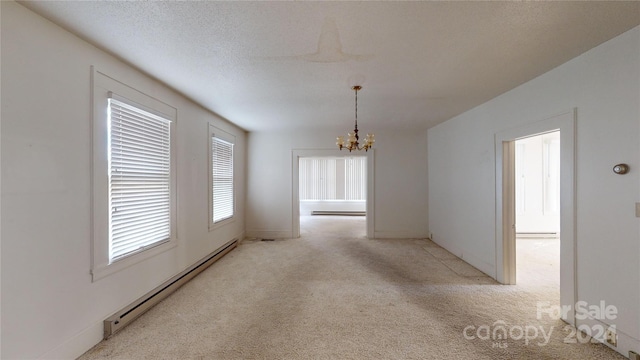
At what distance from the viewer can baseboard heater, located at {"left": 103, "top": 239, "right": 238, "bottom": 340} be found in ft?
7.27

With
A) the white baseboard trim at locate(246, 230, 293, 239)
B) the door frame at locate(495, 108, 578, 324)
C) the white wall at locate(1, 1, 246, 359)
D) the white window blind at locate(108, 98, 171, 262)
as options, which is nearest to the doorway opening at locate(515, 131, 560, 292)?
the door frame at locate(495, 108, 578, 324)

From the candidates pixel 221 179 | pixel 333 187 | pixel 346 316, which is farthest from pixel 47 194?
pixel 333 187

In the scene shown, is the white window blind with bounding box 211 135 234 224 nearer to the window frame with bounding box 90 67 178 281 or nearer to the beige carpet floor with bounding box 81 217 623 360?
the beige carpet floor with bounding box 81 217 623 360

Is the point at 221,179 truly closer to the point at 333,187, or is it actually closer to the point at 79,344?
the point at 79,344

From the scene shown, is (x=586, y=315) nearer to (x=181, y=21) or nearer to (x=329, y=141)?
(x=181, y=21)

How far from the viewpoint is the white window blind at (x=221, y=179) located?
A: 173 inches

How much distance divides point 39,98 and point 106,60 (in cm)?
71

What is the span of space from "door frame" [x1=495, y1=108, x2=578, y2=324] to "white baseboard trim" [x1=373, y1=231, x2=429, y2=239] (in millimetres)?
2433

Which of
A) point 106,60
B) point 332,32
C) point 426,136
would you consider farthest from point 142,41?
point 426,136

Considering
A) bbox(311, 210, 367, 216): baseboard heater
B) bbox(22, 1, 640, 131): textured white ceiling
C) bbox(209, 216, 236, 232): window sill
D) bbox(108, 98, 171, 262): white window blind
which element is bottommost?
bbox(311, 210, 367, 216): baseboard heater

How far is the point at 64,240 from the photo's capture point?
1.87m

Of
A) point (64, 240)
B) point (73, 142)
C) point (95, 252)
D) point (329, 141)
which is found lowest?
point (95, 252)

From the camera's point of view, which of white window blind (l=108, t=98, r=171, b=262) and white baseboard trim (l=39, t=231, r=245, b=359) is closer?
white baseboard trim (l=39, t=231, r=245, b=359)

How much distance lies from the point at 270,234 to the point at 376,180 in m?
2.82
